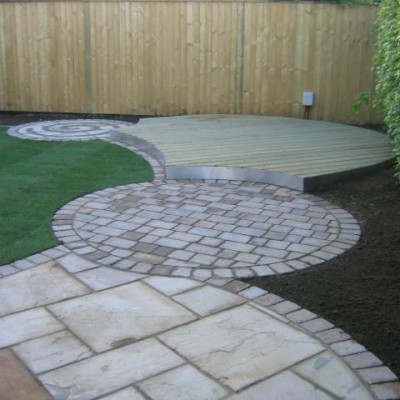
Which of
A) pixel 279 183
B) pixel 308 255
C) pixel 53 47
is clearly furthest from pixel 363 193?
pixel 53 47

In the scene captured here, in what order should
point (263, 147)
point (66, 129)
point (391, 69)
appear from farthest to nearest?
point (66, 129)
point (263, 147)
point (391, 69)

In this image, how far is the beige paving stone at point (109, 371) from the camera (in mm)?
2381

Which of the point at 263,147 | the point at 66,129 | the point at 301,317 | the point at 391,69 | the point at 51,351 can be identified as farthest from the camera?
the point at 66,129

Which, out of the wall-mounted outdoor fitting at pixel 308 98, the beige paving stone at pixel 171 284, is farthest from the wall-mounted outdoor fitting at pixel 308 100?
the beige paving stone at pixel 171 284

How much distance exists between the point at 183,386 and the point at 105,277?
4.01 ft

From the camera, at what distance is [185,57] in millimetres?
9195

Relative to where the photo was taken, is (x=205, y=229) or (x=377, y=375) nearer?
(x=377, y=375)

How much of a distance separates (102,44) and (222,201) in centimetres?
549

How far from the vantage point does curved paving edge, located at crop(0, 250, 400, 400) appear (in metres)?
2.47

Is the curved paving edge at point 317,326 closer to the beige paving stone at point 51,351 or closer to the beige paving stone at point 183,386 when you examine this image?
the beige paving stone at point 183,386

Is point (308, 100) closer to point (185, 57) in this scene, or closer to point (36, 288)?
point (185, 57)

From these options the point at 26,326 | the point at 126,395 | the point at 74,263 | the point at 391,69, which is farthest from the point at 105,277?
the point at 391,69

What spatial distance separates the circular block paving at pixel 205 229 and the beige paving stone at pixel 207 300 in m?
0.22

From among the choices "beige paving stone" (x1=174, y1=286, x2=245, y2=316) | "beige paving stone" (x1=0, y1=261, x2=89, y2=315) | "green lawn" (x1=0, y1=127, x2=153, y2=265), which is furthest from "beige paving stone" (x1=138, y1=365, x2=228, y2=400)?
"green lawn" (x1=0, y1=127, x2=153, y2=265)
